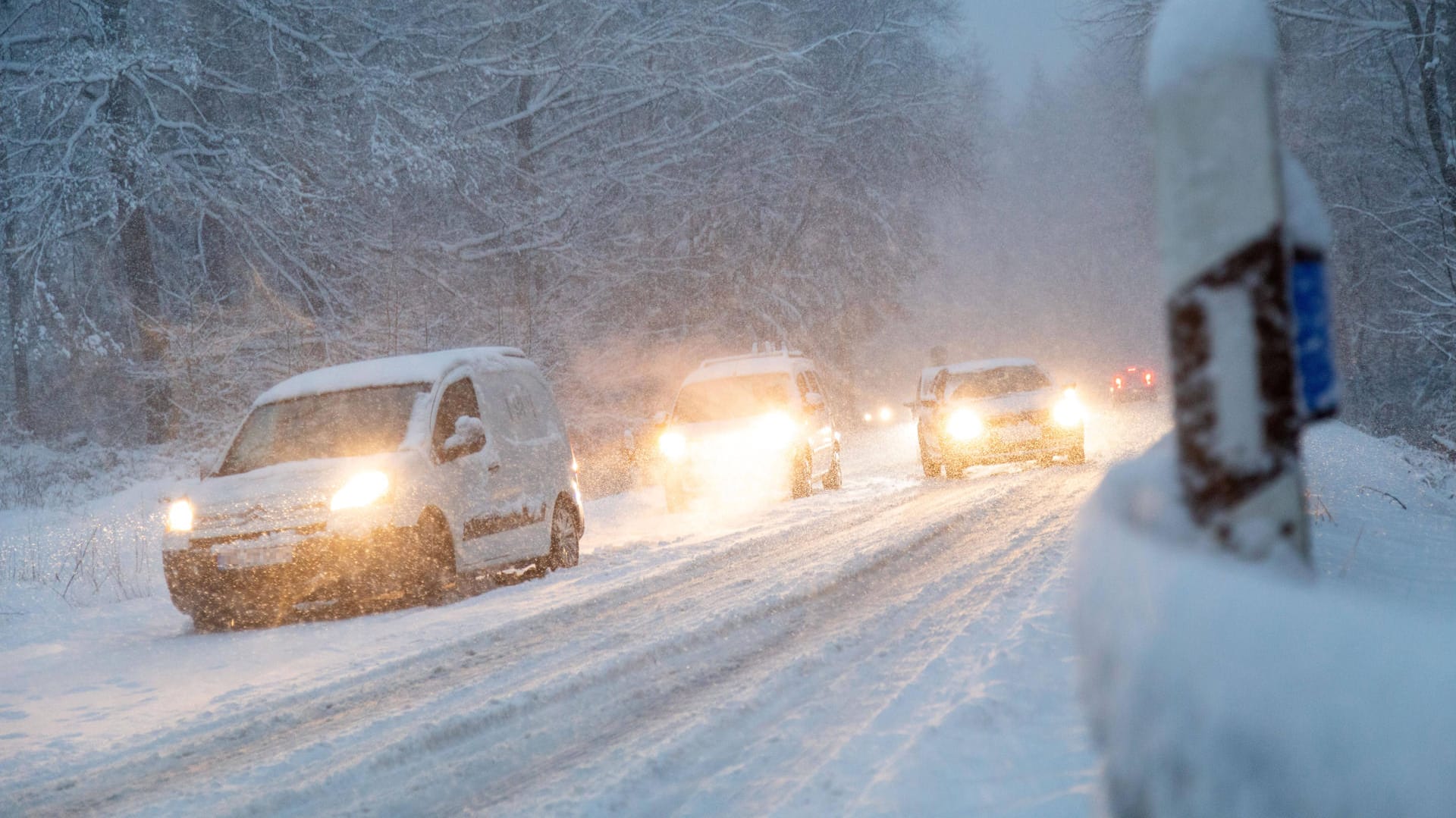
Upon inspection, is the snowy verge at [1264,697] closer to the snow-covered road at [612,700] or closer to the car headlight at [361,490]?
the snow-covered road at [612,700]

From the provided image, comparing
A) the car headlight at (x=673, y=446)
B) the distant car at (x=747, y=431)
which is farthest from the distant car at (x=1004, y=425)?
the car headlight at (x=673, y=446)

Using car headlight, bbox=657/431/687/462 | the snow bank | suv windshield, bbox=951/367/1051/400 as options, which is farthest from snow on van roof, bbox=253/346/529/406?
the snow bank

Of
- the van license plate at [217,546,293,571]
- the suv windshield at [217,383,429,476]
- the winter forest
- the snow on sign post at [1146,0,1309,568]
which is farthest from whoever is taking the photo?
the winter forest

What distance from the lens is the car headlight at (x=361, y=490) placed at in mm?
9648

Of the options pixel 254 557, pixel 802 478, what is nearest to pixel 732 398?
pixel 802 478

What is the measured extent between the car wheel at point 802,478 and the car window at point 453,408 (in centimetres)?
693

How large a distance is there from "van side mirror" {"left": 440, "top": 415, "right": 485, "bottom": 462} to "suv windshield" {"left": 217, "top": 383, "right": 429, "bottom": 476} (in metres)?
0.40

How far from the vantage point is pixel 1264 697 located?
3.80ft

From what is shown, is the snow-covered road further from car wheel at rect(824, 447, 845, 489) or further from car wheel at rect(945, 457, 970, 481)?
car wheel at rect(945, 457, 970, 481)

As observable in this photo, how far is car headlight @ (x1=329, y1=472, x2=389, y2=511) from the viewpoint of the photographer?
9.65m

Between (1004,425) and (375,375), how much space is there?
11.0 meters

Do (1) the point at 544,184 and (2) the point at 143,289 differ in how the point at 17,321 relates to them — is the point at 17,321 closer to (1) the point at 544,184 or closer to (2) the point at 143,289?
(2) the point at 143,289

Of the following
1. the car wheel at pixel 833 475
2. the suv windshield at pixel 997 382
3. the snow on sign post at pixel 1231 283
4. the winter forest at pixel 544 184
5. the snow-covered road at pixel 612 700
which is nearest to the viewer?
the snow on sign post at pixel 1231 283

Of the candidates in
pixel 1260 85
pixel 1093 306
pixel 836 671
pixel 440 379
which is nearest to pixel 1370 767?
pixel 1260 85
